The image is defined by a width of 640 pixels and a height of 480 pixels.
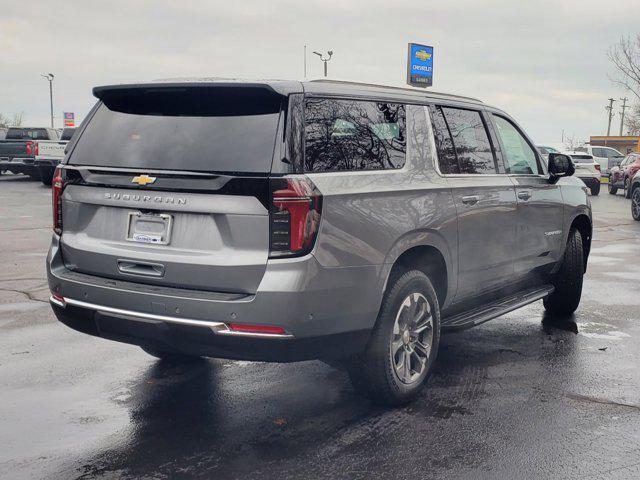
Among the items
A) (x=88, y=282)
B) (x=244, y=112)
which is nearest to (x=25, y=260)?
(x=88, y=282)

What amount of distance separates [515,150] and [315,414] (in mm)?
2973

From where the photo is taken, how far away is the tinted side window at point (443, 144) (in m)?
5.05

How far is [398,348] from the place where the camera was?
4.58 m

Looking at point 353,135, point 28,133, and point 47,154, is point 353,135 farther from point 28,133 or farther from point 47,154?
point 28,133

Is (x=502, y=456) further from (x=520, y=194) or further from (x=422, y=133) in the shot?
(x=520, y=194)

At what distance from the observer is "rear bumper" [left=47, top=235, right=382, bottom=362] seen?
12.4 feet

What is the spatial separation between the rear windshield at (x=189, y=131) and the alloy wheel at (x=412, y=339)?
136 cm

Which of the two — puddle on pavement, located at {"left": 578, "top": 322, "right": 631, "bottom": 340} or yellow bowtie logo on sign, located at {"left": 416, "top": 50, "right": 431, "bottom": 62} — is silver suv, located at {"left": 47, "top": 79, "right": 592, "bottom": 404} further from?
yellow bowtie logo on sign, located at {"left": 416, "top": 50, "right": 431, "bottom": 62}

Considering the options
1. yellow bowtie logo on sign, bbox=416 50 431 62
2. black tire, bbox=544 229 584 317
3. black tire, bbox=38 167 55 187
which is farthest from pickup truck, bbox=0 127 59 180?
black tire, bbox=544 229 584 317

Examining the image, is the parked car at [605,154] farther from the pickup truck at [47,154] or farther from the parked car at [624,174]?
the pickup truck at [47,154]

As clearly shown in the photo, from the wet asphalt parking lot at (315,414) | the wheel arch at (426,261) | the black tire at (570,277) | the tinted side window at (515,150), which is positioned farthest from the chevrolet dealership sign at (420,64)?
the wheel arch at (426,261)

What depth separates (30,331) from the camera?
6.41 metres

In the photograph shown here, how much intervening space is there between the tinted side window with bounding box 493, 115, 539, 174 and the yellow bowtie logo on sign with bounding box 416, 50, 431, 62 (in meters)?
28.5

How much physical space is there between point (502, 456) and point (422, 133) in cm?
209
